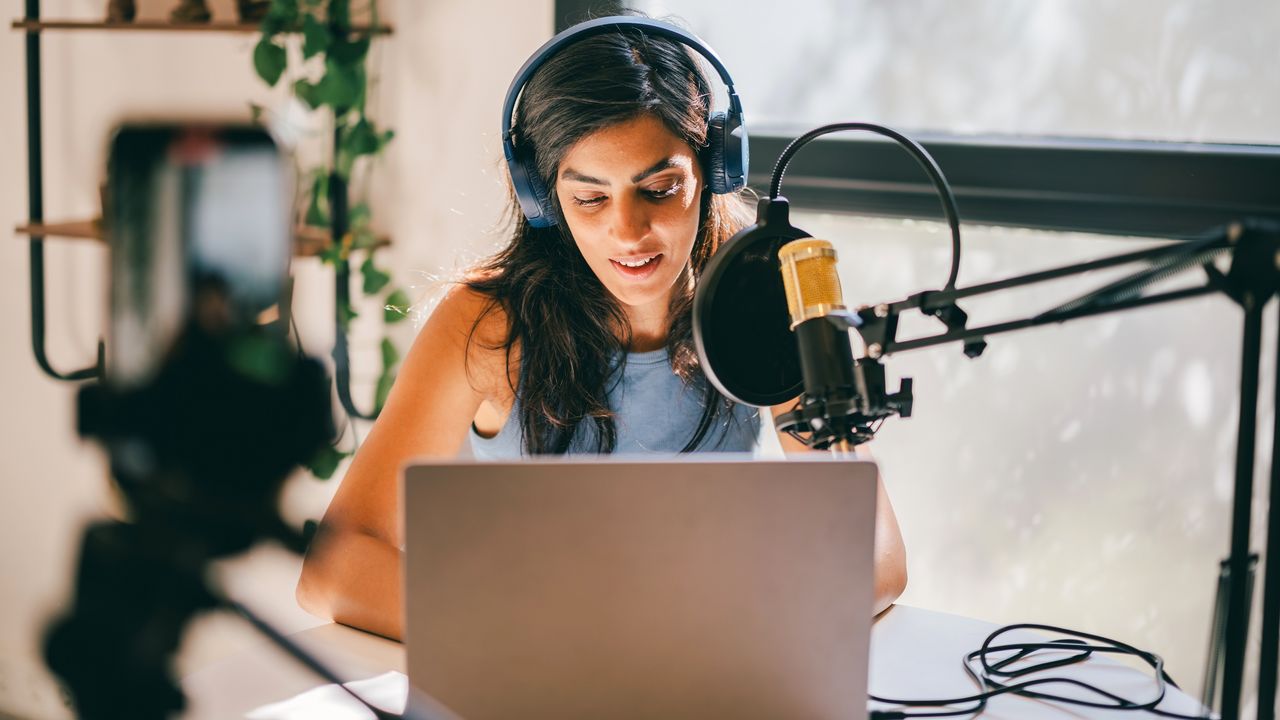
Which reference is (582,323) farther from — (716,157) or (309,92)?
(309,92)

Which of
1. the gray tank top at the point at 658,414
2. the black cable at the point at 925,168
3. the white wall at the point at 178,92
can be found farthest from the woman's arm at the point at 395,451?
the black cable at the point at 925,168

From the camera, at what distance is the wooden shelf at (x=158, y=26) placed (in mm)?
1862

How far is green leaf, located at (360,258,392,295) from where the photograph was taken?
1.97 m

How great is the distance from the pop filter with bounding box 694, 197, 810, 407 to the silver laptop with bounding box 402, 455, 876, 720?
103mm

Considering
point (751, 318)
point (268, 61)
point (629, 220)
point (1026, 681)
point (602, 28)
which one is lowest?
point (1026, 681)

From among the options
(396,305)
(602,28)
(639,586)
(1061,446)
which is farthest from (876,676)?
(396,305)

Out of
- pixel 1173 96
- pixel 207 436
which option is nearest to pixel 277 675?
pixel 207 436

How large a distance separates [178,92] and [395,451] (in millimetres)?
806

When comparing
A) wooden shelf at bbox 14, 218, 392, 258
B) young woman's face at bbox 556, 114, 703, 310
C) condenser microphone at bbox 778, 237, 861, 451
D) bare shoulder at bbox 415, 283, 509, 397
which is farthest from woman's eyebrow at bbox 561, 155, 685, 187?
wooden shelf at bbox 14, 218, 392, 258

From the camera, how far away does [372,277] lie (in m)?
1.97

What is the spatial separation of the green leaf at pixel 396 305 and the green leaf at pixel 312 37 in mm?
463

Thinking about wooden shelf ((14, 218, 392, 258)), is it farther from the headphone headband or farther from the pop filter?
the pop filter

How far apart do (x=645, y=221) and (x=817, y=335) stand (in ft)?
1.78

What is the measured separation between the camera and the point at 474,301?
1.38 metres
